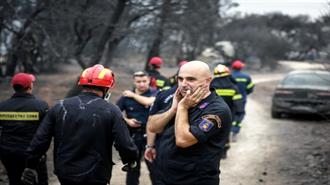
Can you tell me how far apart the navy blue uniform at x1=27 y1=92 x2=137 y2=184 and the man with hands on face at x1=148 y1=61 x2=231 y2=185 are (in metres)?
0.53

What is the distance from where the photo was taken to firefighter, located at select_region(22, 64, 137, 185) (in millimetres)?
4035

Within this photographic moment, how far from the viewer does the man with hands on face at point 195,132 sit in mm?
3717

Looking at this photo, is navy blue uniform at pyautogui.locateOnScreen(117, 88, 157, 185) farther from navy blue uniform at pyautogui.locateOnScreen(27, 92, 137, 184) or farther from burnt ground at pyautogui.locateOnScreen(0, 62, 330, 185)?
navy blue uniform at pyautogui.locateOnScreen(27, 92, 137, 184)

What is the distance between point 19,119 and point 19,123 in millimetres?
48

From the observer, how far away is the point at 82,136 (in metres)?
4.02

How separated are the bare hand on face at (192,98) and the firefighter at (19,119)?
7.32ft

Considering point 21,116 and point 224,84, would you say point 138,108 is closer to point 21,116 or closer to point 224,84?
point 21,116

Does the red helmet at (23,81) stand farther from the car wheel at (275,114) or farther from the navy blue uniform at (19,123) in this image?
the car wheel at (275,114)

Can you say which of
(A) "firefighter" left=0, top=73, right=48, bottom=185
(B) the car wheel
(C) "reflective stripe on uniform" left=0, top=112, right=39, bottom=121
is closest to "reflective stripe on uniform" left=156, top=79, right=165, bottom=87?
(A) "firefighter" left=0, top=73, right=48, bottom=185

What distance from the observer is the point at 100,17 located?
16438mm

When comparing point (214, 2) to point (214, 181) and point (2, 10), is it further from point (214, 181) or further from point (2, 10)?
point (214, 181)

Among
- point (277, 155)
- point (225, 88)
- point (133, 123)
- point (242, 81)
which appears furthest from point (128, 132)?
point (242, 81)

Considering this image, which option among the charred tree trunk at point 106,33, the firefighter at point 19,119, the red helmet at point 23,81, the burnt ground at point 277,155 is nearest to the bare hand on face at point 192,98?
the firefighter at point 19,119

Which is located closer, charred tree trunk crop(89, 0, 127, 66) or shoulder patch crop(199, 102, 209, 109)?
shoulder patch crop(199, 102, 209, 109)
